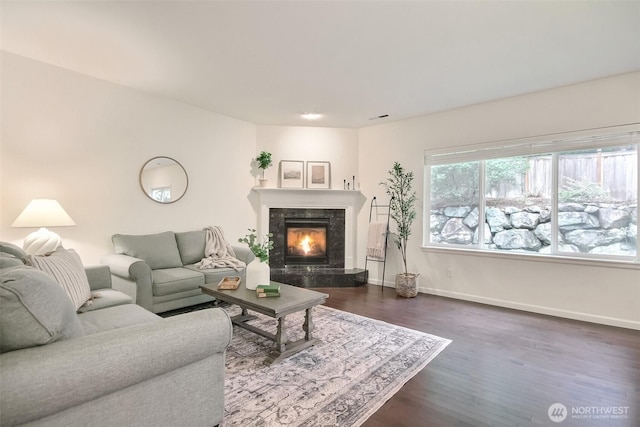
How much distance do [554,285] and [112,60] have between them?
210 inches

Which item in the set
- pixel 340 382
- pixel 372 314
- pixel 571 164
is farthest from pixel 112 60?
pixel 571 164

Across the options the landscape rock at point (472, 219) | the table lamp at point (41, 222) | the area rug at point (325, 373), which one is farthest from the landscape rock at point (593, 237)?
the table lamp at point (41, 222)

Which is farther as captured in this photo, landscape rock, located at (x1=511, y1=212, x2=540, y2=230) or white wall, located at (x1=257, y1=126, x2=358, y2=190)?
white wall, located at (x1=257, y1=126, x2=358, y2=190)

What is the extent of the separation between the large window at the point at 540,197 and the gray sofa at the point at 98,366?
3.86 m

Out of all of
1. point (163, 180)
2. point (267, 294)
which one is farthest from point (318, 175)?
point (267, 294)

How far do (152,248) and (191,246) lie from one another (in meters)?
0.51

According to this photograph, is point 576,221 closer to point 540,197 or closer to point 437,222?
point 540,197

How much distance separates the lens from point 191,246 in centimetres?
420

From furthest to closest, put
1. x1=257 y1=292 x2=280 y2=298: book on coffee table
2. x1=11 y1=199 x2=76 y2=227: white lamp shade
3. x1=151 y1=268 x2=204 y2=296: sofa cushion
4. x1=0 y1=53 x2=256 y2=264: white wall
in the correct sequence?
x1=151 y1=268 x2=204 y2=296: sofa cushion
x1=0 y1=53 x2=256 y2=264: white wall
x1=11 y1=199 x2=76 y2=227: white lamp shade
x1=257 y1=292 x2=280 y2=298: book on coffee table

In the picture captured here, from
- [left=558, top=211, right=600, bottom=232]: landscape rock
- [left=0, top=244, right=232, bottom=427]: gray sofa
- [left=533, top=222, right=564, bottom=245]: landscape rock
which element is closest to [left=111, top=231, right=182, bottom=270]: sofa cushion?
[left=0, top=244, right=232, bottom=427]: gray sofa

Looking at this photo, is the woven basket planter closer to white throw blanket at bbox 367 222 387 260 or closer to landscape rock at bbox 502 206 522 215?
white throw blanket at bbox 367 222 387 260

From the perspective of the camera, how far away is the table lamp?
2.86m

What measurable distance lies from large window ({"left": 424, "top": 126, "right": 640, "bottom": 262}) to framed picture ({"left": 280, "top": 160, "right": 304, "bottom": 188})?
2.03 metres

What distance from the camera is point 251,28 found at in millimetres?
2514
